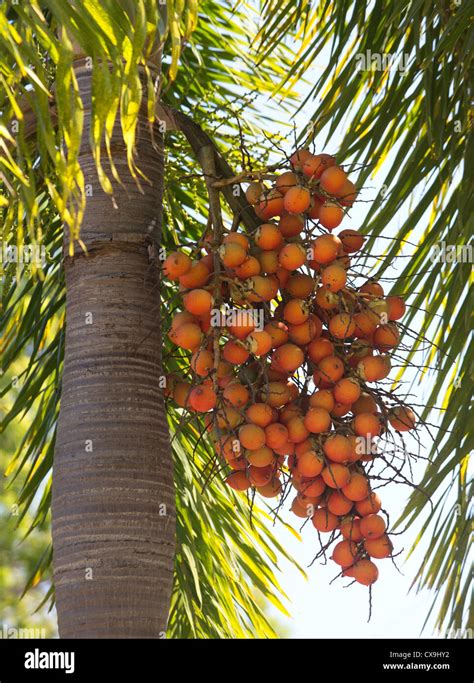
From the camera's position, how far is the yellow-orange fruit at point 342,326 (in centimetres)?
133

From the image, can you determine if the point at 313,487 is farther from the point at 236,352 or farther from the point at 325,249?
the point at 325,249

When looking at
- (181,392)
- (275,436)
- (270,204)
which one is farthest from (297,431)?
(270,204)

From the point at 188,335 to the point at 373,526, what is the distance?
35cm

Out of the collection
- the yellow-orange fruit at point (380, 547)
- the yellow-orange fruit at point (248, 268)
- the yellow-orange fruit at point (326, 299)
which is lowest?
the yellow-orange fruit at point (380, 547)

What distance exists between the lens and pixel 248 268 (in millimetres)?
1314

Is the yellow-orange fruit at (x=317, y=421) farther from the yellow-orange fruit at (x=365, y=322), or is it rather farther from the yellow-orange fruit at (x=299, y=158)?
the yellow-orange fruit at (x=299, y=158)

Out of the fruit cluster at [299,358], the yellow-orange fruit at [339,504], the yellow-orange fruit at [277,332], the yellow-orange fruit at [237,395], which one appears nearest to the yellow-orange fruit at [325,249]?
the fruit cluster at [299,358]

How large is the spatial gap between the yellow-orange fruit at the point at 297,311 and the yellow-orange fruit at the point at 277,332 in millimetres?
16

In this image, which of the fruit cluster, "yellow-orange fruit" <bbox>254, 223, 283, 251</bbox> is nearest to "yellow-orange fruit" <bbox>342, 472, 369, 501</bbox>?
the fruit cluster

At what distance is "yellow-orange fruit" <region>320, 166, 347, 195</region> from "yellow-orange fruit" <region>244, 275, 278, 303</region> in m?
0.17

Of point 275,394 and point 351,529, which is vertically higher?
point 275,394

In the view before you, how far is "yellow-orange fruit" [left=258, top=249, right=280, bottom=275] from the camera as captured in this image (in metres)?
1.35

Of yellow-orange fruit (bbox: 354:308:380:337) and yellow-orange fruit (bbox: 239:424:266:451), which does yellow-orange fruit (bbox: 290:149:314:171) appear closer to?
yellow-orange fruit (bbox: 354:308:380:337)

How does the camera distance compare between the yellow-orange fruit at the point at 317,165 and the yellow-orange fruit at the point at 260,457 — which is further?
the yellow-orange fruit at the point at 317,165
